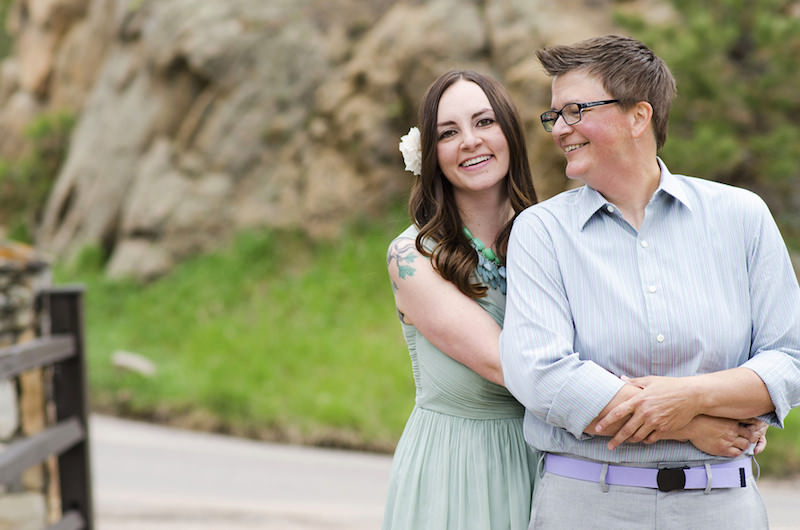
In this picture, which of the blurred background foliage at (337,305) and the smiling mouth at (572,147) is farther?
the blurred background foliage at (337,305)

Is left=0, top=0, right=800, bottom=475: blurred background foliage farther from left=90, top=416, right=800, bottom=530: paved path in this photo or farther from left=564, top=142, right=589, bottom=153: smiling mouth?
left=564, top=142, right=589, bottom=153: smiling mouth

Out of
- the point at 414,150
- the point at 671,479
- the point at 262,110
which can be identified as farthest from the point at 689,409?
the point at 262,110

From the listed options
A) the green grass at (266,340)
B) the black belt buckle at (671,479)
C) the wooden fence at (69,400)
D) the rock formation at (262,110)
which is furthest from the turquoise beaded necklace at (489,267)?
the rock formation at (262,110)

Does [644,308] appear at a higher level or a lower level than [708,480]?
higher

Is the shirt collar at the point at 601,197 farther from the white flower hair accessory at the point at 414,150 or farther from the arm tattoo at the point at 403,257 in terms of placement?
the white flower hair accessory at the point at 414,150

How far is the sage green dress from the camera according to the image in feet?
7.52

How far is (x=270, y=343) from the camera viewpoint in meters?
10.4

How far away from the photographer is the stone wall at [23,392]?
4059mm

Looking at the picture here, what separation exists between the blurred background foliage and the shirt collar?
5885 millimetres

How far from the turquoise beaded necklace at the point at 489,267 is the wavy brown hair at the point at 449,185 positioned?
0.07 feet

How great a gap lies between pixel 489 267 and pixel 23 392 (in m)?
2.78

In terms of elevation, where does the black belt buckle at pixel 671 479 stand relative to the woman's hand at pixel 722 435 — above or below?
below

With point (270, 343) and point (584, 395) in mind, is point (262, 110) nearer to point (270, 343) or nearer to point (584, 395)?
point (270, 343)

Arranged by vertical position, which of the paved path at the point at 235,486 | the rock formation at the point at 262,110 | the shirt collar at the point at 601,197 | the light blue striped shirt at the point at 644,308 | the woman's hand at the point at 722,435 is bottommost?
the paved path at the point at 235,486
